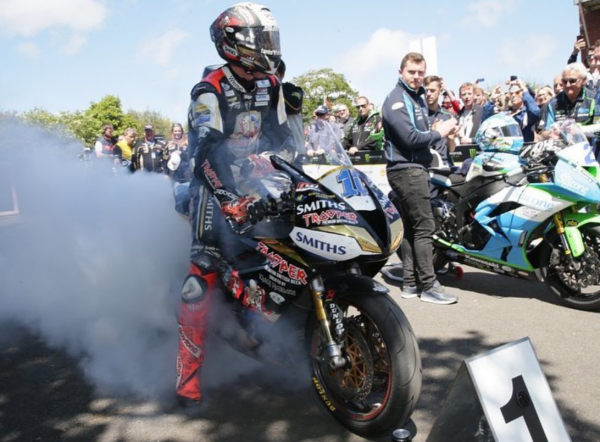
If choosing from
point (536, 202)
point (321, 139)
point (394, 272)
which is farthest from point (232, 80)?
point (394, 272)

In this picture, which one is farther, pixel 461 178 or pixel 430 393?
pixel 461 178

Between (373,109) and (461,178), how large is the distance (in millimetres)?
4829

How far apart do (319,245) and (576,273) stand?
3.06m

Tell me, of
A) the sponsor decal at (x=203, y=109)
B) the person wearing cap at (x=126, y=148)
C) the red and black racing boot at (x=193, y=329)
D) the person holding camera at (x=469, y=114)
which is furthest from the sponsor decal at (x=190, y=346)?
the person wearing cap at (x=126, y=148)

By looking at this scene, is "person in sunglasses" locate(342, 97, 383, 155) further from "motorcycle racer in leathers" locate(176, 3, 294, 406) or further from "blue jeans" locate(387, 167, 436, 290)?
"motorcycle racer in leathers" locate(176, 3, 294, 406)

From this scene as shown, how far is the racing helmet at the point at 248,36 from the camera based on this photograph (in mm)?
3225

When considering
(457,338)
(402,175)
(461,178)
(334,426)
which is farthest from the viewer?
(461,178)

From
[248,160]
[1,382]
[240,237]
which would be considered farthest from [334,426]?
[1,382]

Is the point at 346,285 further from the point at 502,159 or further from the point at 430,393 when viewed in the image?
the point at 502,159

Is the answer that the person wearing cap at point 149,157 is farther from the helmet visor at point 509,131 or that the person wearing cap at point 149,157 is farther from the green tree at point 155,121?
the green tree at point 155,121

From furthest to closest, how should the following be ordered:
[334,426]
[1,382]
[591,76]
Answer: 1. [591,76]
2. [1,382]
3. [334,426]

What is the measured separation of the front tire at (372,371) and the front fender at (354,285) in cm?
3

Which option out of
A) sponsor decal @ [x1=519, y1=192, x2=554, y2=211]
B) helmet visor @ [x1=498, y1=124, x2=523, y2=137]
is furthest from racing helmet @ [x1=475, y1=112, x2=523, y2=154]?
sponsor decal @ [x1=519, y1=192, x2=554, y2=211]

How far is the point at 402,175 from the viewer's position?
5.45 meters
